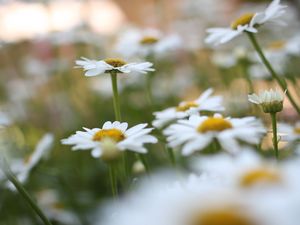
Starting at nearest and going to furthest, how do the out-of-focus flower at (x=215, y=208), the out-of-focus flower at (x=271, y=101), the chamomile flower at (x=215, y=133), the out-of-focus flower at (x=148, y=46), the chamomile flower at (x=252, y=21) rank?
the out-of-focus flower at (x=215, y=208), the chamomile flower at (x=215, y=133), the out-of-focus flower at (x=271, y=101), the chamomile flower at (x=252, y=21), the out-of-focus flower at (x=148, y=46)

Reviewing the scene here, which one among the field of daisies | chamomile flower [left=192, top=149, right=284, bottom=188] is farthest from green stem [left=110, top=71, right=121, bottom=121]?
chamomile flower [left=192, top=149, right=284, bottom=188]

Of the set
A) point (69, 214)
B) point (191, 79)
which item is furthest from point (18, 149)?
point (191, 79)

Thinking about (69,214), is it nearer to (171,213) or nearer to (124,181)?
(124,181)

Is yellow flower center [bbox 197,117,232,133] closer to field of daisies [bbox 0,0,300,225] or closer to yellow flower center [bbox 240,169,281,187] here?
field of daisies [bbox 0,0,300,225]

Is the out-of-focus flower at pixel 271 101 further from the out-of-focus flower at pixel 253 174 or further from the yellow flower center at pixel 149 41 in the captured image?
the yellow flower center at pixel 149 41

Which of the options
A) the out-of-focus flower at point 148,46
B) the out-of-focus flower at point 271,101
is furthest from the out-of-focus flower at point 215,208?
the out-of-focus flower at point 148,46

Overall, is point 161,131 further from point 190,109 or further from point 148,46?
point 148,46

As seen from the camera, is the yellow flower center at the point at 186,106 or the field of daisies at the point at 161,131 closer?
the field of daisies at the point at 161,131

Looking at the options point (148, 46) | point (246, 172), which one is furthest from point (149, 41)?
point (246, 172)

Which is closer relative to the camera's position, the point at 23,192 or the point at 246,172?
the point at 246,172
